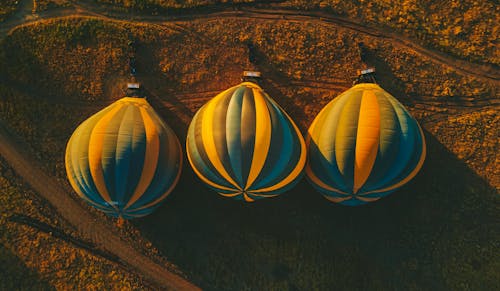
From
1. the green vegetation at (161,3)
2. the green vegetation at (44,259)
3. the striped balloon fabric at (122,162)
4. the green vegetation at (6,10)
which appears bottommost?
the green vegetation at (44,259)

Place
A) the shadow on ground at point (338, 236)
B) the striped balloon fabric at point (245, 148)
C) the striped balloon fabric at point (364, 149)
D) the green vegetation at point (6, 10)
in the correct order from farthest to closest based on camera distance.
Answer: the green vegetation at point (6, 10) → the shadow on ground at point (338, 236) → the striped balloon fabric at point (364, 149) → the striped balloon fabric at point (245, 148)

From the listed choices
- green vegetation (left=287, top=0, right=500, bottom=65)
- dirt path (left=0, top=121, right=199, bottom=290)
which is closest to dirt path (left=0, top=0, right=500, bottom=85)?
green vegetation (left=287, top=0, right=500, bottom=65)

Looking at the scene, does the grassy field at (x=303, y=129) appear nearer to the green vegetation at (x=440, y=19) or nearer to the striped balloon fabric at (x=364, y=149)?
the green vegetation at (x=440, y=19)

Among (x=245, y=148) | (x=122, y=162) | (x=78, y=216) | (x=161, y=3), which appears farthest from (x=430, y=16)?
(x=78, y=216)

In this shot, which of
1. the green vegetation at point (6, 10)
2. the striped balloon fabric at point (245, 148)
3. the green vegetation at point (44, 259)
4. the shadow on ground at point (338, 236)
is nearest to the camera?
the striped balloon fabric at point (245, 148)

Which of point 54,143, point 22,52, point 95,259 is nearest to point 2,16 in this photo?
point 22,52

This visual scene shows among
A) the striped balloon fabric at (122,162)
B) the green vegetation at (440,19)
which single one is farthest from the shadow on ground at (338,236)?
the green vegetation at (440,19)

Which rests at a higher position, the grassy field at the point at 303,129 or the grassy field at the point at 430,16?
the grassy field at the point at 430,16
